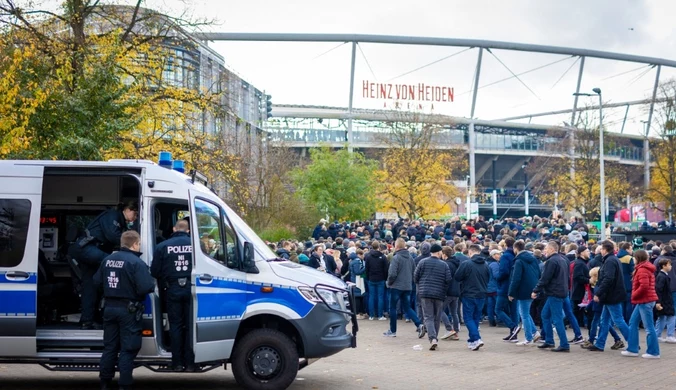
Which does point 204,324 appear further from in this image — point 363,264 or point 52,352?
point 363,264

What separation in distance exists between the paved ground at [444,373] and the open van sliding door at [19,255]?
0.98 metres

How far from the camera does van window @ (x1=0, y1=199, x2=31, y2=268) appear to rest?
35.3 feet

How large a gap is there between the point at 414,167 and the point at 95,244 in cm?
4732

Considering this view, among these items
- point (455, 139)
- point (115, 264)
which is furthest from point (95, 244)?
point (455, 139)

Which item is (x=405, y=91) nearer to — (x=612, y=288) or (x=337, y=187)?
(x=337, y=187)

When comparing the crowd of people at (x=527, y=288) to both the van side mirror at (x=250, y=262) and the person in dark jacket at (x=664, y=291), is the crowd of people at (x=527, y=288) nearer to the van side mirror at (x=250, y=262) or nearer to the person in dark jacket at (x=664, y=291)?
the person in dark jacket at (x=664, y=291)

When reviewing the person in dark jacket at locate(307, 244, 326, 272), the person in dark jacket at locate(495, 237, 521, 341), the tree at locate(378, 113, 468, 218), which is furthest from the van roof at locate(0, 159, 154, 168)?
the tree at locate(378, 113, 468, 218)

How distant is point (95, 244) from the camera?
11250mm

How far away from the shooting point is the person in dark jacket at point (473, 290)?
51.4ft

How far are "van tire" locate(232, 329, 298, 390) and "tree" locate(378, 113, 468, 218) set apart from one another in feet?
153

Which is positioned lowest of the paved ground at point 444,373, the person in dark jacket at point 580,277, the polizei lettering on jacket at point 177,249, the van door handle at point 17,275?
the paved ground at point 444,373

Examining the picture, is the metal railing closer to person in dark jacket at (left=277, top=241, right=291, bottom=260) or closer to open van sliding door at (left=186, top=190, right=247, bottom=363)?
person in dark jacket at (left=277, top=241, right=291, bottom=260)

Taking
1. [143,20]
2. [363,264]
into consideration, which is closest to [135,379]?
[363,264]

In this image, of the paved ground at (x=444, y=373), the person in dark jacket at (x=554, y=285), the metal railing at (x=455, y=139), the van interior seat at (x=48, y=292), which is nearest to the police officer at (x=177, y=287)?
the paved ground at (x=444, y=373)
